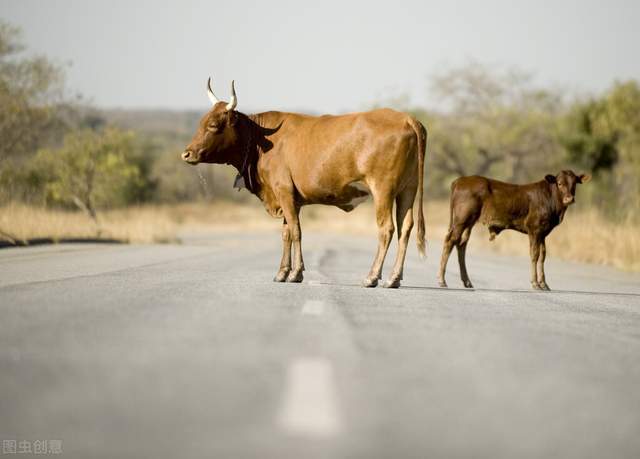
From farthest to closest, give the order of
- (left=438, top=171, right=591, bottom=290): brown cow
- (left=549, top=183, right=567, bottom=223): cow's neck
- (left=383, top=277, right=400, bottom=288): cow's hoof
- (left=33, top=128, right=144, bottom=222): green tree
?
(left=33, top=128, right=144, bottom=222): green tree < (left=549, top=183, right=567, bottom=223): cow's neck < (left=438, top=171, right=591, bottom=290): brown cow < (left=383, top=277, right=400, bottom=288): cow's hoof

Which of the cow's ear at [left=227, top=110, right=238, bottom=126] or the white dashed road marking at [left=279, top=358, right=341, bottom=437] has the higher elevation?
the cow's ear at [left=227, top=110, right=238, bottom=126]

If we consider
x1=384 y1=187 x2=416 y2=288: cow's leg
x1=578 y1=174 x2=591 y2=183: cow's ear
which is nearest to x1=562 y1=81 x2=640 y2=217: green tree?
x1=578 y1=174 x2=591 y2=183: cow's ear

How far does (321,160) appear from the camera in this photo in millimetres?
10938

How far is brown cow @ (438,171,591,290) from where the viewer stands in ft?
41.3

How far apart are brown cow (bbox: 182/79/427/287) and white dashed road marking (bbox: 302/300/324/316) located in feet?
7.74

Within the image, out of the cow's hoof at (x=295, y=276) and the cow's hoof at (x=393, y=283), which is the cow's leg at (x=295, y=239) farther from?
the cow's hoof at (x=393, y=283)

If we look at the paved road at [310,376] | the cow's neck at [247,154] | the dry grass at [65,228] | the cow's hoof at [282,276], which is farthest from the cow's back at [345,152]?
the dry grass at [65,228]

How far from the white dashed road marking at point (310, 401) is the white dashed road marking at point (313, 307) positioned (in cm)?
231

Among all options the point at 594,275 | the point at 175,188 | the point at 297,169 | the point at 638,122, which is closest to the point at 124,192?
the point at 175,188

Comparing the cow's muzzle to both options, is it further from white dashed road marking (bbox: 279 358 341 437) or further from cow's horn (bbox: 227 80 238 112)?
white dashed road marking (bbox: 279 358 341 437)

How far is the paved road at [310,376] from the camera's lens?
11.9 ft

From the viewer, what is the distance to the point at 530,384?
4.73 meters

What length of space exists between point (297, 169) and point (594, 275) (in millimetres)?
7918

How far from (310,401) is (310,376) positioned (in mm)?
497
